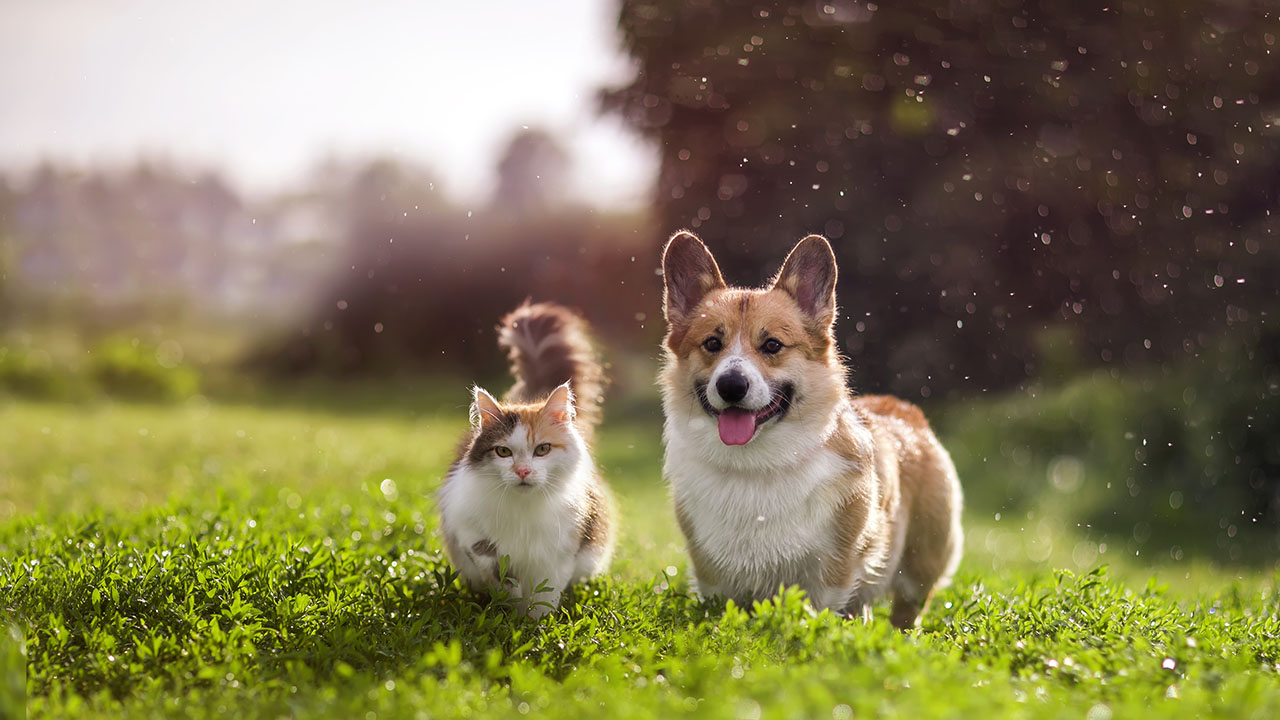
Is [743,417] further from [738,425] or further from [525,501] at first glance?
[525,501]

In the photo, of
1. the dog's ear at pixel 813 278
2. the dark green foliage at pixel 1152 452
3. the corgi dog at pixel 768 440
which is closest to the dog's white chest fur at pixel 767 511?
the corgi dog at pixel 768 440

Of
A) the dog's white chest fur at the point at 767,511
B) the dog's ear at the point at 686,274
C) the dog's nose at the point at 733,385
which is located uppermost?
the dog's ear at the point at 686,274

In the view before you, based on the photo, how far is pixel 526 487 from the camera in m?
4.26

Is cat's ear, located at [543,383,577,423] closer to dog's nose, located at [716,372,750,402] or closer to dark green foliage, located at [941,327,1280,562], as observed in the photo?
dog's nose, located at [716,372,750,402]

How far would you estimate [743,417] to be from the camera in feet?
13.2

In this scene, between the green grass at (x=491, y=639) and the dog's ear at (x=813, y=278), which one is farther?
the dog's ear at (x=813, y=278)

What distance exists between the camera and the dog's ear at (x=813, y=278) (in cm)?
429

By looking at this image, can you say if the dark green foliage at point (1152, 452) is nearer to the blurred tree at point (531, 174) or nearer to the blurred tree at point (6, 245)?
the blurred tree at point (531, 174)

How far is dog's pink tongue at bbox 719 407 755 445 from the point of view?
4035 mm

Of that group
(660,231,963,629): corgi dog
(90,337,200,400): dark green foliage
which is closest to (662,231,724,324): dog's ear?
(660,231,963,629): corgi dog

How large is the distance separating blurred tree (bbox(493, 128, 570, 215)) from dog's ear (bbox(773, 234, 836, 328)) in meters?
5.33

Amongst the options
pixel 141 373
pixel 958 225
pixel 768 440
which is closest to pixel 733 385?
pixel 768 440

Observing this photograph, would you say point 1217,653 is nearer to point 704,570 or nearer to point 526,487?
point 704,570

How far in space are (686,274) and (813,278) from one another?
60cm
